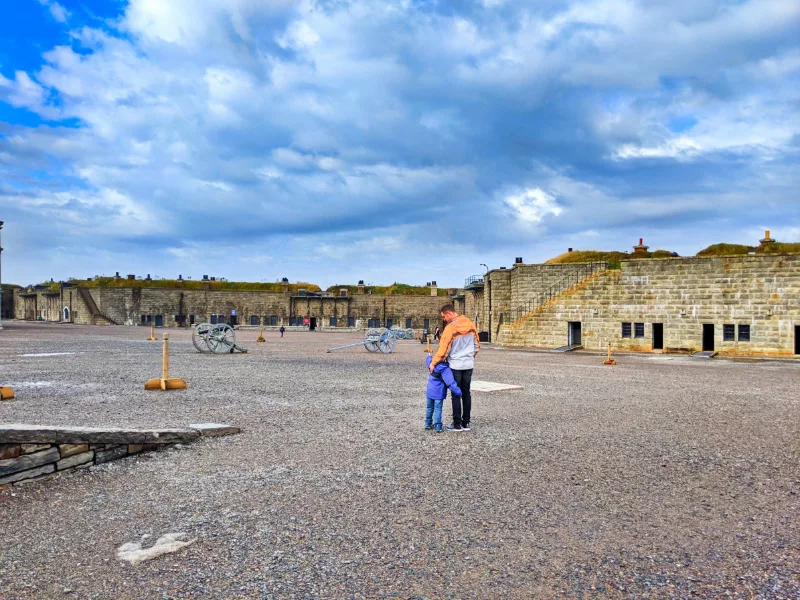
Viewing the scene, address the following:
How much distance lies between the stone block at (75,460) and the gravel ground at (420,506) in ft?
0.65

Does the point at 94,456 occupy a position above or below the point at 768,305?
below

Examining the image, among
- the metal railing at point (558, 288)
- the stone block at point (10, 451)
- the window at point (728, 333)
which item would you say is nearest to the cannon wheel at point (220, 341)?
the metal railing at point (558, 288)

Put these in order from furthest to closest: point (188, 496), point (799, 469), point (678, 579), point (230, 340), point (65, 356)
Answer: point (230, 340) → point (65, 356) → point (799, 469) → point (188, 496) → point (678, 579)

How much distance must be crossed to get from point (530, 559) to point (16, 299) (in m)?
101

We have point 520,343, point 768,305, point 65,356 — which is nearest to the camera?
point 65,356

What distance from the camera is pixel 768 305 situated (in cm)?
2462

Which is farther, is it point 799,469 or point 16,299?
point 16,299

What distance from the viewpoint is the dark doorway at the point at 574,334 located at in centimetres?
2911

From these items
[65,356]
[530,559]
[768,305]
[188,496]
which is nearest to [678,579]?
[530,559]

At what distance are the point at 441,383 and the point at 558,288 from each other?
2433 cm

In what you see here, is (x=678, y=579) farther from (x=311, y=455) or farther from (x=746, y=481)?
(x=311, y=455)

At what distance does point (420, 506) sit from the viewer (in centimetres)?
465

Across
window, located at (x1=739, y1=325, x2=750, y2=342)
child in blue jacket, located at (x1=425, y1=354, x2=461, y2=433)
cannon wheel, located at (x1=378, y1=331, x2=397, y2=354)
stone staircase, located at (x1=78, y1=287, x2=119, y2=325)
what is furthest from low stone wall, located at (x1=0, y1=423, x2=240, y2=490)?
stone staircase, located at (x1=78, y1=287, x2=119, y2=325)

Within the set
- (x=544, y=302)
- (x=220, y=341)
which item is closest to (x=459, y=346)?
(x=220, y=341)
